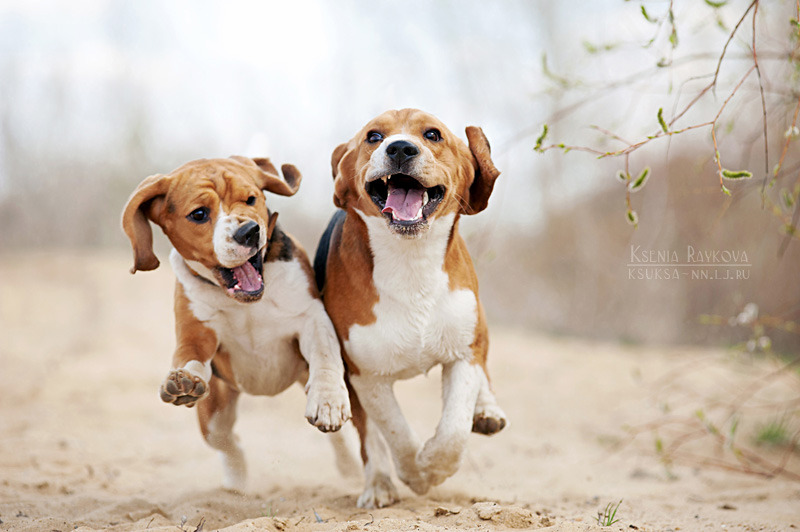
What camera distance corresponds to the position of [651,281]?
1129cm

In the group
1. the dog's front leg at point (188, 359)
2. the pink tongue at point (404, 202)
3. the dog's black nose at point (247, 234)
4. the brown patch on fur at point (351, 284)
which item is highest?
the pink tongue at point (404, 202)

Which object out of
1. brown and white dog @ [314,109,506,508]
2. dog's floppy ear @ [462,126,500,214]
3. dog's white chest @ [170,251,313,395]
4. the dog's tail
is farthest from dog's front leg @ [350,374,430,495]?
dog's floppy ear @ [462,126,500,214]

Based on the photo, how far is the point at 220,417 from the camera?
4.38 m

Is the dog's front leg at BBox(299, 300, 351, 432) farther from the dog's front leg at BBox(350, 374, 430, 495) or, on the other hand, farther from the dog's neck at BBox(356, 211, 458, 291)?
the dog's neck at BBox(356, 211, 458, 291)

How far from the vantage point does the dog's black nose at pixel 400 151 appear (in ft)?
10.9

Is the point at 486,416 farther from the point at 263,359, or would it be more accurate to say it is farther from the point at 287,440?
the point at 287,440

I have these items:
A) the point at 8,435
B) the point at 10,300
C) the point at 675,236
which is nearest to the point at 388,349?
the point at 8,435

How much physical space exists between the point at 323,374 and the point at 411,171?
3.09 ft

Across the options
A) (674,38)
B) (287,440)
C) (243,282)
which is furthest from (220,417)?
(674,38)

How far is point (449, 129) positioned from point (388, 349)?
104 cm

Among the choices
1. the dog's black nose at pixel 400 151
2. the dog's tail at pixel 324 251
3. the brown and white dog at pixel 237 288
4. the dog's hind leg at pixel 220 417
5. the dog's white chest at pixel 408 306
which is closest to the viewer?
the dog's black nose at pixel 400 151

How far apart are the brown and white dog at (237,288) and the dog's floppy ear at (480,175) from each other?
2.81 ft

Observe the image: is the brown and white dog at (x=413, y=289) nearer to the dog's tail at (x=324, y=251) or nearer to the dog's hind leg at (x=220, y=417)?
the dog's tail at (x=324, y=251)

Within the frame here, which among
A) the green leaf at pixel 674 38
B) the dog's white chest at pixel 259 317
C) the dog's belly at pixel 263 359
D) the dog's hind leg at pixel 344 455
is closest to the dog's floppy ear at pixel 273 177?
the dog's white chest at pixel 259 317
